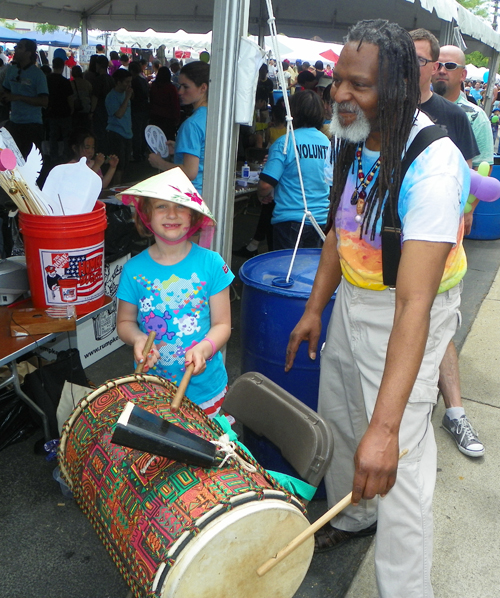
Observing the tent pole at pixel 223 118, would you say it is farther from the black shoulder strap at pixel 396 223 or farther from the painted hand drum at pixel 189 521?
the painted hand drum at pixel 189 521

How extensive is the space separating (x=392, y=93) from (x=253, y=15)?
8536 mm

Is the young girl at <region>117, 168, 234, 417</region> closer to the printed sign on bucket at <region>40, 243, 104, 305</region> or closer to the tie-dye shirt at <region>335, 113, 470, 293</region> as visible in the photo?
the printed sign on bucket at <region>40, 243, 104, 305</region>

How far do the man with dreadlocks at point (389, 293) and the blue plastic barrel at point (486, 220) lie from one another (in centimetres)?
632

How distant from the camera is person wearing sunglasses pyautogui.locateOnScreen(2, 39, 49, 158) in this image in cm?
759

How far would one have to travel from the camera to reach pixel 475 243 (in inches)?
305

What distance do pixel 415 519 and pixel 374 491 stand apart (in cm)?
44

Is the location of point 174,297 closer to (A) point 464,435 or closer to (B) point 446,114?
(A) point 464,435

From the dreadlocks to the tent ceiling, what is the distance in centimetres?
619

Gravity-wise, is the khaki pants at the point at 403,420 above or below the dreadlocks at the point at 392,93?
below

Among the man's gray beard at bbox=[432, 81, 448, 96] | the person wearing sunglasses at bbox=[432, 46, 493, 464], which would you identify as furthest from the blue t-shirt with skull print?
the man's gray beard at bbox=[432, 81, 448, 96]

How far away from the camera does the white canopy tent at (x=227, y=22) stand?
2.65 metres

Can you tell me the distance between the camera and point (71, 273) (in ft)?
8.27

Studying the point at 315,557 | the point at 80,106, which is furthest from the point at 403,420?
the point at 80,106

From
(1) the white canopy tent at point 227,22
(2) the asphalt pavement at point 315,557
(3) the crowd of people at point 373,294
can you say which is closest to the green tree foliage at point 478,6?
Answer: (1) the white canopy tent at point 227,22
